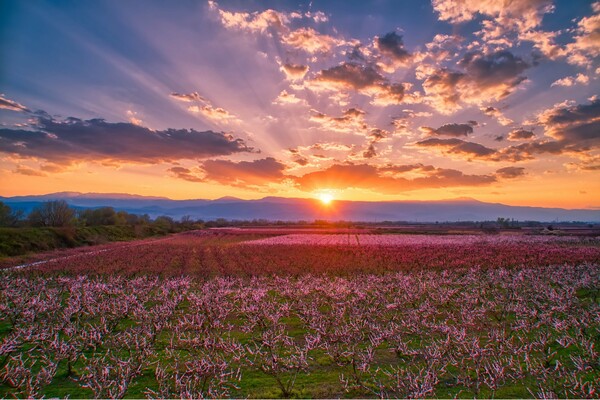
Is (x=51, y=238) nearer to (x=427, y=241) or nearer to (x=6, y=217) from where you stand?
(x=6, y=217)

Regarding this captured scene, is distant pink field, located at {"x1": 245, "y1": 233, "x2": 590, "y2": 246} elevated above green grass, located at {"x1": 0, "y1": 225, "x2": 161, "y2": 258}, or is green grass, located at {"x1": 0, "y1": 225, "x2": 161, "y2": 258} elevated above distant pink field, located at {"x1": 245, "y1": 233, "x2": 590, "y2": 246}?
distant pink field, located at {"x1": 245, "y1": 233, "x2": 590, "y2": 246}

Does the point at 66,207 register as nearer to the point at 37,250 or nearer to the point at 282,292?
the point at 37,250

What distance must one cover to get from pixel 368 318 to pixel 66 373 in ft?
40.5

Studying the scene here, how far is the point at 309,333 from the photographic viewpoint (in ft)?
46.9

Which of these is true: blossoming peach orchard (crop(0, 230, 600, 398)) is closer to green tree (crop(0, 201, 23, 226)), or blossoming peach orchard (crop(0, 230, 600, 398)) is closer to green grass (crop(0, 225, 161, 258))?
green grass (crop(0, 225, 161, 258))

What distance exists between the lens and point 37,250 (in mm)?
51406

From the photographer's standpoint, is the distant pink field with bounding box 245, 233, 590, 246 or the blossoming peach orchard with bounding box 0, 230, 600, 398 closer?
the blossoming peach orchard with bounding box 0, 230, 600, 398

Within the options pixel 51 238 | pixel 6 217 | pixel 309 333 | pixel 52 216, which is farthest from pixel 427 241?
pixel 6 217

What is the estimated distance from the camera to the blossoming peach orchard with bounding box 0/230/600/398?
988 cm

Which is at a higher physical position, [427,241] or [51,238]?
[427,241]

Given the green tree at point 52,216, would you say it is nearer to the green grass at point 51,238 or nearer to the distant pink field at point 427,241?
the green grass at point 51,238

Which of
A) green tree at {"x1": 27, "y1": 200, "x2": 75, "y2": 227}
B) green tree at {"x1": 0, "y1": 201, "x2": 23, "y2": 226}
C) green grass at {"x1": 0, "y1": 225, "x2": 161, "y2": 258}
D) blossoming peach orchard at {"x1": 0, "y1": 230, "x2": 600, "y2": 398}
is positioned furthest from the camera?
green tree at {"x1": 27, "y1": 200, "x2": 75, "y2": 227}

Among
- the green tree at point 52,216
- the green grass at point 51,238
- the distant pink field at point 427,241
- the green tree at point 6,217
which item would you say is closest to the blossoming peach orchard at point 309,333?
the distant pink field at point 427,241

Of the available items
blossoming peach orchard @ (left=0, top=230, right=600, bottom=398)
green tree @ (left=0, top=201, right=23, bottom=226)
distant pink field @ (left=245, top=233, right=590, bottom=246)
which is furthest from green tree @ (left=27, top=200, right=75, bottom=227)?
blossoming peach orchard @ (left=0, top=230, right=600, bottom=398)
